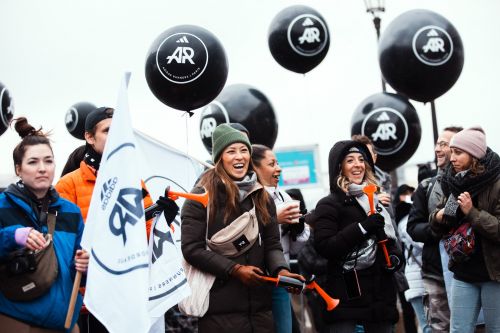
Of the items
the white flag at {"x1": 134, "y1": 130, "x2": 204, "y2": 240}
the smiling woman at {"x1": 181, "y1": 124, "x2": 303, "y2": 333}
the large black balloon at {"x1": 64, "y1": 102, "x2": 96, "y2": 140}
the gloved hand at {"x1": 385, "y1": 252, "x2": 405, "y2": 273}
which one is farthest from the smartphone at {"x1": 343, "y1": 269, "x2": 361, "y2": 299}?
the large black balloon at {"x1": 64, "y1": 102, "x2": 96, "y2": 140}

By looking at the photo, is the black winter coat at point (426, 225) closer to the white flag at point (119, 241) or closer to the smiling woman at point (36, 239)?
the smiling woman at point (36, 239)

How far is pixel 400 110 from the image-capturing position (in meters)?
10.2

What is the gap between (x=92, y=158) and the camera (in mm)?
5102

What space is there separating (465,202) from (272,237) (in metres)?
1.61

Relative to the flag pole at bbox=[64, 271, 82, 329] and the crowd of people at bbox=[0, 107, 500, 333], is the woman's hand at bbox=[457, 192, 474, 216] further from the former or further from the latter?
the flag pole at bbox=[64, 271, 82, 329]

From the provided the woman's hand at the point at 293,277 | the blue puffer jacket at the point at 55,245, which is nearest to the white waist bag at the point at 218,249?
the woman's hand at the point at 293,277

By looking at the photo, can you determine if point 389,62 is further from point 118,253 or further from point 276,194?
point 118,253

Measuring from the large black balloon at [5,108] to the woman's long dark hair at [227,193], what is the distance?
5127 mm

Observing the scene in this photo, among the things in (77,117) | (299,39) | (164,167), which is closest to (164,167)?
(164,167)

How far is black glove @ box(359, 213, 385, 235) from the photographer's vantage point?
17.6 ft

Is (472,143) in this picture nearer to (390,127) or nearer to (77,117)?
(390,127)

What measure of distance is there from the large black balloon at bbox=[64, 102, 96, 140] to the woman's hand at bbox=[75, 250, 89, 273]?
26.0 feet

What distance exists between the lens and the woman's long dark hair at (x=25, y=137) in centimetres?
432

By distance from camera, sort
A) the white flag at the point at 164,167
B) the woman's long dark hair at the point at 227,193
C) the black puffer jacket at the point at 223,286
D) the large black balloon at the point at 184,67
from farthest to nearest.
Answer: the large black balloon at the point at 184,67, the white flag at the point at 164,167, the woman's long dark hair at the point at 227,193, the black puffer jacket at the point at 223,286
